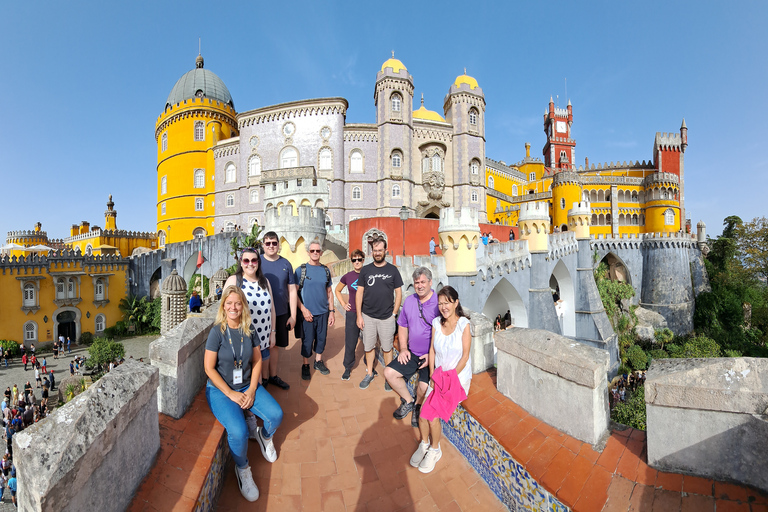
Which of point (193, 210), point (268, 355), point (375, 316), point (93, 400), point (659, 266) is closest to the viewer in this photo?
point (93, 400)

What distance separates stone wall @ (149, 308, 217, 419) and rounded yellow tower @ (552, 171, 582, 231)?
38.9 m

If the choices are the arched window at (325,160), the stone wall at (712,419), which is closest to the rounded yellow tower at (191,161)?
the arched window at (325,160)

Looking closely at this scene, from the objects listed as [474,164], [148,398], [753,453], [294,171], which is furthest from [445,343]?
[474,164]

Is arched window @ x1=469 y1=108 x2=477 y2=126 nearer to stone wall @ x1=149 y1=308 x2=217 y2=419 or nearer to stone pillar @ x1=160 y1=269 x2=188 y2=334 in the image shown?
stone pillar @ x1=160 y1=269 x2=188 y2=334

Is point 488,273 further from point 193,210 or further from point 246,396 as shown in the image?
point 193,210

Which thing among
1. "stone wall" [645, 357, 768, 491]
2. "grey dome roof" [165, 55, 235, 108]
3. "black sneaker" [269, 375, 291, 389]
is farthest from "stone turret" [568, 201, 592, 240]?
"grey dome roof" [165, 55, 235, 108]

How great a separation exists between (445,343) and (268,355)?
6.77 ft

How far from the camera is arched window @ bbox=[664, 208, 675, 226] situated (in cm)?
3413

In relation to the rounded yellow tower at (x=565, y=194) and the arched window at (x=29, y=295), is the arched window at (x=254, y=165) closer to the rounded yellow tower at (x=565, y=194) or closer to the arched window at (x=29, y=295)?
the arched window at (x=29, y=295)

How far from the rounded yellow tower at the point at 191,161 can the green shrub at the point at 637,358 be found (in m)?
38.4

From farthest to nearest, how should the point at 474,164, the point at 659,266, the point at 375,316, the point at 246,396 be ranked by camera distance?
1. the point at 474,164
2. the point at 659,266
3. the point at 375,316
4. the point at 246,396

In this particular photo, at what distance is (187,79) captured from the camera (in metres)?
38.2

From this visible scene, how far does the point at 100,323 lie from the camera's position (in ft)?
84.3

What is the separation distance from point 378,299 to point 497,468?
7.21 feet
